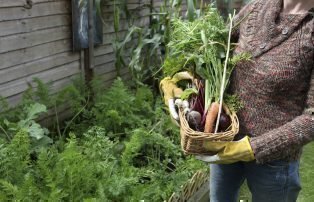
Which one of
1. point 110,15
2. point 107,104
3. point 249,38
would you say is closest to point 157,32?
point 110,15

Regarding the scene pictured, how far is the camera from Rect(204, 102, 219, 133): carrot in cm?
150

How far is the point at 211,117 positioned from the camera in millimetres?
1519

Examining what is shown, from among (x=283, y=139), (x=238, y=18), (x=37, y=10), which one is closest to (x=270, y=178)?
(x=283, y=139)

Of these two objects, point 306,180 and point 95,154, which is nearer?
point 95,154

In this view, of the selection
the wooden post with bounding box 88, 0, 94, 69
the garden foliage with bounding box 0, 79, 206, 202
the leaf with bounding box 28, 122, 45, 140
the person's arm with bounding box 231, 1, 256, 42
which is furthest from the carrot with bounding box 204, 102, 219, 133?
the wooden post with bounding box 88, 0, 94, 69

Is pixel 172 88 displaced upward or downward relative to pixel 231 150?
upward

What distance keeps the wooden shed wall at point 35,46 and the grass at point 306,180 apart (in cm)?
171

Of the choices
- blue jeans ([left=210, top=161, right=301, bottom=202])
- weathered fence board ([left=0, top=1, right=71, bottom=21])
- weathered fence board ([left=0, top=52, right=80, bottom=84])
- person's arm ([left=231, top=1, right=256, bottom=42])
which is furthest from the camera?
weathered fence board ([left=0, top=52, right=80, bottom=84])

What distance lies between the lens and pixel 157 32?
3.87 m

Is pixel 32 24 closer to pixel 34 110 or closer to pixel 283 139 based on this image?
pixel 34 110

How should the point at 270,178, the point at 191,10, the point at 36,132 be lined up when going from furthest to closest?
the point at 191,10, the point at 36,132, the point at 270,178

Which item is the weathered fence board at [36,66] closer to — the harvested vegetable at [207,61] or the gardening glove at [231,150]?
the harvested vegetable at [207,61]

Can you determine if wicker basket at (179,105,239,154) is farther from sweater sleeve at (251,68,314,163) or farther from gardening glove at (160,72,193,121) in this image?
gardening glove at (160,72,193,121)

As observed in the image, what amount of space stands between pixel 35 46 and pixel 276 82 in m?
2.09
